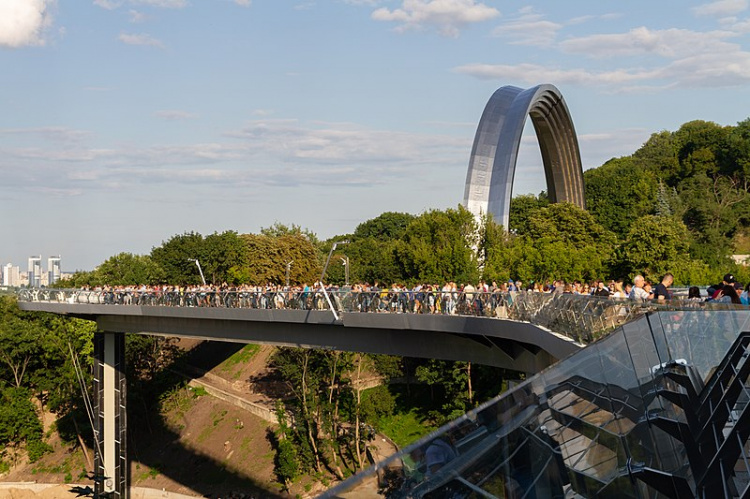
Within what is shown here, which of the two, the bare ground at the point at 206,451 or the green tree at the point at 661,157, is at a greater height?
the green tree at the point at 661,157

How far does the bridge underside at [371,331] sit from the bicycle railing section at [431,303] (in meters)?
0.34

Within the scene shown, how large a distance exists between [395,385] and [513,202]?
57.5 metres

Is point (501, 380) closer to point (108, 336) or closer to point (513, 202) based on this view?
point (108, 336)

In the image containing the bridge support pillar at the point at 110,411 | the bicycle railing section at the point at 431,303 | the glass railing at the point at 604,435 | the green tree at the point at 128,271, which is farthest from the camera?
the green tree at the point at 128,271

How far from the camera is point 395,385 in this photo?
65500 millimetres

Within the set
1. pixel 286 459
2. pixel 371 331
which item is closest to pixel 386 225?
pixel 286 459

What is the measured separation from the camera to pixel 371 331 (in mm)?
33469

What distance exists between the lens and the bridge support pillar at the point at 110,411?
162 feet

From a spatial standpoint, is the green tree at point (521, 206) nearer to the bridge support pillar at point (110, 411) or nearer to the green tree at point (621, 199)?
the green tree at point (621, 199)

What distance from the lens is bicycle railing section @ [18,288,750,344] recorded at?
50.9 ft

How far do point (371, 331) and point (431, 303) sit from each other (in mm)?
4349

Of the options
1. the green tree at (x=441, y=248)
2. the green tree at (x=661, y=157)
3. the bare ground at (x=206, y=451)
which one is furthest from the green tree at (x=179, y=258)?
the green tree at (x=661, y=157)

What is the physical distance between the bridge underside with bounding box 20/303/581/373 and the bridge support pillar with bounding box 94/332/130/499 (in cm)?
176

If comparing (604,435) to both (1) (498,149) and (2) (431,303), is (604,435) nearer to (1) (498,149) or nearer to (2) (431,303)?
(2) (431,303)
